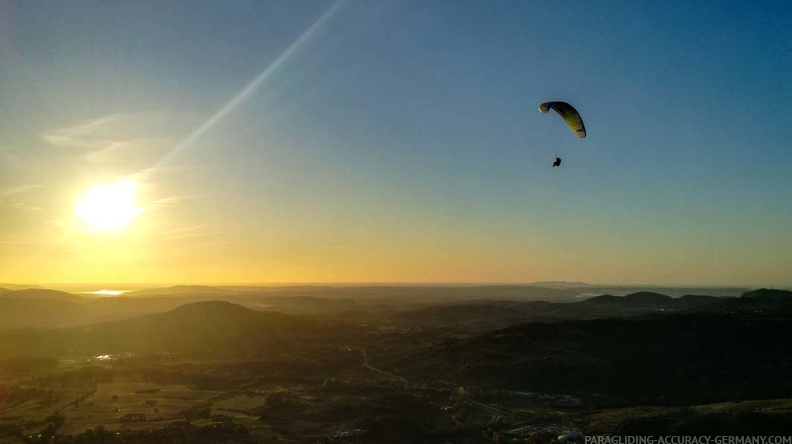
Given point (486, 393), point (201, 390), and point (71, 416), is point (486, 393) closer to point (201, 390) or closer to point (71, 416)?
point (201, 390)

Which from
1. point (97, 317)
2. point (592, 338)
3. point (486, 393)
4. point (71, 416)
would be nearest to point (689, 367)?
point (592, 338)

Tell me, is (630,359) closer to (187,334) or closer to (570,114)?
(570,114)

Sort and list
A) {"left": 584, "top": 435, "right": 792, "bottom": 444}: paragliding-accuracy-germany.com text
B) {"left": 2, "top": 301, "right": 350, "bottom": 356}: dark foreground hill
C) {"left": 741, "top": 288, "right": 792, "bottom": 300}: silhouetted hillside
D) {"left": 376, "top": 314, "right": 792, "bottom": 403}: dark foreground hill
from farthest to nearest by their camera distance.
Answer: {"left": 741, "top": 288, "right": 792, "bottom": 300}: silhouetted hillside, {"left": 2, "top": 301, "right": 350, "bottom": 356}: dark foreground hill, {"left": 376, "top": 314, "right": 792, "bottom": 403}: dark foreground hill, {"left": 584, "top": 435, "right": 792, "bottom": 444}: paragliding-accuracy-germany.com text

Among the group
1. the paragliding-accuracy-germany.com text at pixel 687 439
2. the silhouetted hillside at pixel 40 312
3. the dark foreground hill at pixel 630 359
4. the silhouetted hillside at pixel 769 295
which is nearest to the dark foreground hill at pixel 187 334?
the dark foreground hill at pixel 630 359

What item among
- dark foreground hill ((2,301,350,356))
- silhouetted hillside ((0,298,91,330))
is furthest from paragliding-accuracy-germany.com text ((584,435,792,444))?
silhouetted hillside ((0,298,91,330))

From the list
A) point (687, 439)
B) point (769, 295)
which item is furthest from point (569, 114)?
point (769, 295)

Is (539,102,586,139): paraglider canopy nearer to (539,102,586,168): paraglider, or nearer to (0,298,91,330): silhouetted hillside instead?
(539,102,586,168): paraglider
